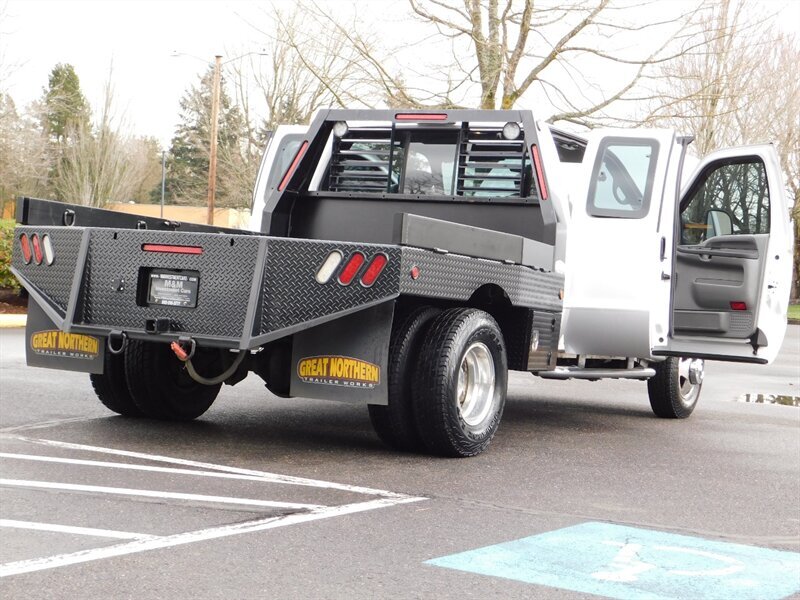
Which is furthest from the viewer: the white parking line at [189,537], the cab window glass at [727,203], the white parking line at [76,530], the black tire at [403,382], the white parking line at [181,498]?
the cab window glass at [727,203]

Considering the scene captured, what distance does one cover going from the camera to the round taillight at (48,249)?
7.34 meters

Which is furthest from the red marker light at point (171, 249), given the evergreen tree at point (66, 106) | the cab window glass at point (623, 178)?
the evergreen tree at point (66, 106)

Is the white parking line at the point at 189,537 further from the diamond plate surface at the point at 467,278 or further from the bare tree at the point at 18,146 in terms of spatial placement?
the bare tree at the point at 18,146

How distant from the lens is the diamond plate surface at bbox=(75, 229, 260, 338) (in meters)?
6.67

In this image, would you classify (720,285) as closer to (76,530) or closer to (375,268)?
(375,268)

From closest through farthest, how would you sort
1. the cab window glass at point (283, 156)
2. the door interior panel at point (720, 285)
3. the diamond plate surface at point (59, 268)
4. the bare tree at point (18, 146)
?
the diamond plate surface at point (59, 268) → the door interior panel at point (720, 285) → the cab window glass at point (283, 156) → the bare tree at point (18, 146)

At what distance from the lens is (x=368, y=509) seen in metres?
5.75

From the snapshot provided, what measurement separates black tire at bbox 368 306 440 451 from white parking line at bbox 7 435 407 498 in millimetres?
897

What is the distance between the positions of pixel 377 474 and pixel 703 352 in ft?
11.0

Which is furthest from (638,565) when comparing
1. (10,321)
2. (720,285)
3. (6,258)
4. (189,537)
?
(6,258)

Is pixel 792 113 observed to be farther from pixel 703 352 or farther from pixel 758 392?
pixel 703 352

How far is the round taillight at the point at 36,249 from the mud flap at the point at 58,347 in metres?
0.30

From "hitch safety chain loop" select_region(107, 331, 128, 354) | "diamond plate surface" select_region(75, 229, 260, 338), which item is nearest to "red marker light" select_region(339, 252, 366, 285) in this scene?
"diamond plate surface" select_region(75, 229, 260, 338)

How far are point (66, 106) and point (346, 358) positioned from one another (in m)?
58.3
